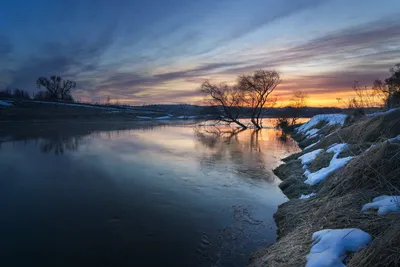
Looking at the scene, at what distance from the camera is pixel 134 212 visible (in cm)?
773

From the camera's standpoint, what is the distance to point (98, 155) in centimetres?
1669

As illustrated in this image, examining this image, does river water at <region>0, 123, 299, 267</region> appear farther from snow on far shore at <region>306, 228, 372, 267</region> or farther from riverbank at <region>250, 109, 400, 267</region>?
snow on far shore at <region>306, 228, 372, 267</region>

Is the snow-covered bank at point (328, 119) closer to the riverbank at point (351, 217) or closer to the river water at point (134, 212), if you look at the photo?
the river water at point (134, 212)

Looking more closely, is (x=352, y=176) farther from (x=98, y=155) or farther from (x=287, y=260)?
(x=98, y=155)

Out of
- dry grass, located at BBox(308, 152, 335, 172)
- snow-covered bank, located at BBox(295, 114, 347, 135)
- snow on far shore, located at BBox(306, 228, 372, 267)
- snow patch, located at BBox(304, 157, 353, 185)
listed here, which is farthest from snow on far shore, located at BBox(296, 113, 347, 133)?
snow on far shore, located at BBox(306, 228, 372, 267)

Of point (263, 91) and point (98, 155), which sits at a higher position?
point (263, 91)

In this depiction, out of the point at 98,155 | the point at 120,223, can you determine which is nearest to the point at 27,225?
the point at 120,223

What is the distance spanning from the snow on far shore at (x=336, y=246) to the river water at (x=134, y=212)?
2.04m

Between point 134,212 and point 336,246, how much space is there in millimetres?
5758

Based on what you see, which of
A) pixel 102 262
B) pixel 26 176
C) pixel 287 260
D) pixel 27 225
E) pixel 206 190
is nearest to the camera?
pixel 287 260

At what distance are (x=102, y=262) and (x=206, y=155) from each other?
12.7 meters

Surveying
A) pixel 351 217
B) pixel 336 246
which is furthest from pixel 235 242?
pixel 336 246

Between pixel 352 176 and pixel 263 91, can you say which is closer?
pixel 352 176

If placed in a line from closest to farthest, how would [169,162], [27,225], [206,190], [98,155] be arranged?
[27,225], [206,190], [169,162], [98,155]
